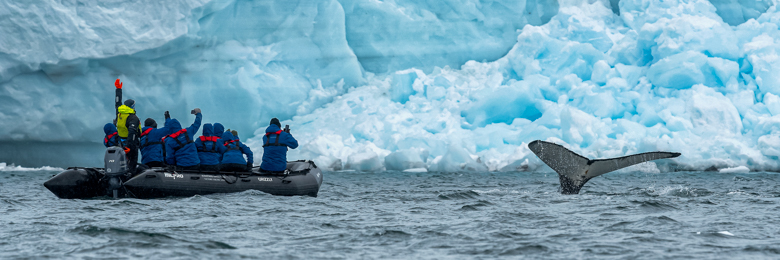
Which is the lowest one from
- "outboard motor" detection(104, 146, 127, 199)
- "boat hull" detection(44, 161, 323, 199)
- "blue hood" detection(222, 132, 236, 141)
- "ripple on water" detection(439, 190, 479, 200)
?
"ripple on water" detection(439, 190, 479, 200)

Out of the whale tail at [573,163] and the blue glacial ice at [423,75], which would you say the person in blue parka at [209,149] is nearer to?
the whale tail at [573,163]

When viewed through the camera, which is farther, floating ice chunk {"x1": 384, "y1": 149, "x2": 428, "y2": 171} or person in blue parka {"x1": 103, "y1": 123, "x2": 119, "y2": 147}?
floating ice chunk {"x1": 384, "y1": 149, "x2": 428, "y2": 171}

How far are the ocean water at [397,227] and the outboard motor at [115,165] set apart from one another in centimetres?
31

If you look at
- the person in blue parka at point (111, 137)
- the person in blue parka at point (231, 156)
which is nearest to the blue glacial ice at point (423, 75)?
the person in blue parka at point (231, 156)

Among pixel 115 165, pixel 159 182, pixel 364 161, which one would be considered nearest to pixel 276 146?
pixel 159 182

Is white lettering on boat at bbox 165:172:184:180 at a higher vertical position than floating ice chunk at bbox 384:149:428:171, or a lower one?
lower

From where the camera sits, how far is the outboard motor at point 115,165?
9.97m

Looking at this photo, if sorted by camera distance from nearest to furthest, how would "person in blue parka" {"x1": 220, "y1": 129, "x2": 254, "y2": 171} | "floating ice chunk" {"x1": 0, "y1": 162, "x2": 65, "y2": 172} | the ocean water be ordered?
the ocean water, "person in blue parka" {"x1": 220, "y1": 129, "x2": 254, "y2": 171}, "floating ice chunk" {"x1": 0, "y1": 162, "x2": 65, "y2": 172}

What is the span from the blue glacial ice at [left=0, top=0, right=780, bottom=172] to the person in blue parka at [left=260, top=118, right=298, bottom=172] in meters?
9.28

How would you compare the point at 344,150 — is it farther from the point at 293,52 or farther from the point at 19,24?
the point at 19,24

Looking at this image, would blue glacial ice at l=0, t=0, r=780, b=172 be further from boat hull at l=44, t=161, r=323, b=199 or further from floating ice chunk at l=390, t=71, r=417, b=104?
boat hull at l=44, t=161, r=323, b=199

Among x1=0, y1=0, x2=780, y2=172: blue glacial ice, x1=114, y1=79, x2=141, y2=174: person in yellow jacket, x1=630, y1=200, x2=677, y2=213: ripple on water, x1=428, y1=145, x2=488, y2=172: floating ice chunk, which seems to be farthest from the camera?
x1=428, y1=145, x2=488, y2=172: floating ice chunk

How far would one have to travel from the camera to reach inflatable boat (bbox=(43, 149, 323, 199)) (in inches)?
396

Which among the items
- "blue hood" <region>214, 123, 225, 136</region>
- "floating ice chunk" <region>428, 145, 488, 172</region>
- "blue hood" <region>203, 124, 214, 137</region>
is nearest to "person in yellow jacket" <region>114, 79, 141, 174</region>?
"blue hood" <region>203, 124, 214, 137</region>
